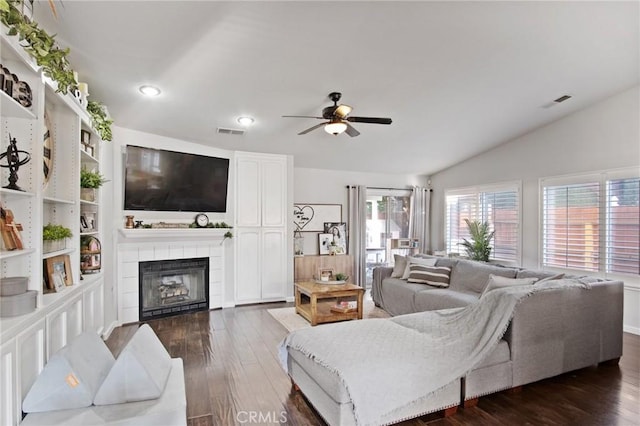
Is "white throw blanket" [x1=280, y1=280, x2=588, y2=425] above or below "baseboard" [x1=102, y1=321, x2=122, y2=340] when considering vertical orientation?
above

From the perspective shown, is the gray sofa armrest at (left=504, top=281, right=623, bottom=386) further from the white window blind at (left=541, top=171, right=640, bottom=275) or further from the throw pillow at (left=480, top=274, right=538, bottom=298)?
the white window blind at (left=541, top=171, right=640, bottom=275)

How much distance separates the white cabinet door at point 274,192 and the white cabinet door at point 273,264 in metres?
0.19

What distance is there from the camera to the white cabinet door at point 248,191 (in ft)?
Result: 18.2

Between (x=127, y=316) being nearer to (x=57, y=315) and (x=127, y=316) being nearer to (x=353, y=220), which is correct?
(x=57, y=315)

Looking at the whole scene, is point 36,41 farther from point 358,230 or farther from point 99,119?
point 358,230

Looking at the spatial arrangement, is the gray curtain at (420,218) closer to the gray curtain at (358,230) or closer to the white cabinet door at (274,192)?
the gray curtain at (358,230)

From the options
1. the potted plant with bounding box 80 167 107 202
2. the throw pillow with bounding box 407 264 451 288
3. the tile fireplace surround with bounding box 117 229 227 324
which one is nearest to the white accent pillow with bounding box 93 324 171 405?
the potted plant with bounding box 80 167 107 202

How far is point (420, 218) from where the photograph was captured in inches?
295

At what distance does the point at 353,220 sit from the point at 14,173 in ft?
17.7

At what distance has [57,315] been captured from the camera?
2.40 meters

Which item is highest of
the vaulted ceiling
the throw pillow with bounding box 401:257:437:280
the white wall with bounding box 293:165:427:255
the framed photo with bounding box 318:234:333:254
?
the vaulted ceiling

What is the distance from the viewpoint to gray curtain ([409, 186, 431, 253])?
24.4ft

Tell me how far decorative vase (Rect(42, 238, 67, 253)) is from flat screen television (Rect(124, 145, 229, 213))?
169 cm

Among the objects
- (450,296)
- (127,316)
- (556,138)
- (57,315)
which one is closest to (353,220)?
(450,296)
